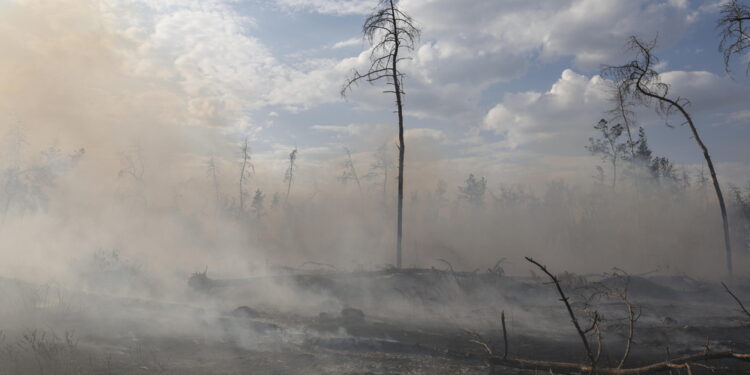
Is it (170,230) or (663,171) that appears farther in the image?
(170,230)

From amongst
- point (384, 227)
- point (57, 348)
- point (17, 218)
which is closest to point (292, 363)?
point (57, 348)

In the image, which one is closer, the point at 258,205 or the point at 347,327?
the point at 347,327

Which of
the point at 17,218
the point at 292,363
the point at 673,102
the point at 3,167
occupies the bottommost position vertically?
the point at 292,363

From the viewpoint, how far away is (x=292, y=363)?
805 centimetres

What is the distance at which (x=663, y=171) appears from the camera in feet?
136

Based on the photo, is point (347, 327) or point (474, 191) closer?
point (347, 327)

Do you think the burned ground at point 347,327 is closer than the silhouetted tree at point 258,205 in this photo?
Yes

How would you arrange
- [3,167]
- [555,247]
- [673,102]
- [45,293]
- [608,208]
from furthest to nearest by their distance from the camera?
[608,208]
[555,247]
[3,167]
[673,102]
[45,293]

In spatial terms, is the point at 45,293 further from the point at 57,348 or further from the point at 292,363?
the point at 292,363

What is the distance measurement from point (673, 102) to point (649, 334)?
12689 mm

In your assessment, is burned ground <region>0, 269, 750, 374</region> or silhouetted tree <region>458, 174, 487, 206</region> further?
silhouetted tree <region>458, 174, 487, 206</region>

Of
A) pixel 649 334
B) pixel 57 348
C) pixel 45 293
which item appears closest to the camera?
pixel 57 348

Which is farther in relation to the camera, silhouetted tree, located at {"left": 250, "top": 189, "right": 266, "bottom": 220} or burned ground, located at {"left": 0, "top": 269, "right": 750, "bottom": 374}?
silhouetted tree, located at {"left": 250, "top": 189, "right": 266, "bottom": 220}

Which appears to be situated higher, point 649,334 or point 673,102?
point 673,102
